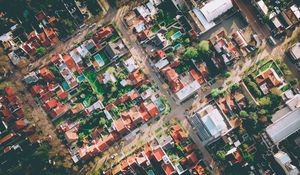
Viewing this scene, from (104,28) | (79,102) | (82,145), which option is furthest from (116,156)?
(104,28)

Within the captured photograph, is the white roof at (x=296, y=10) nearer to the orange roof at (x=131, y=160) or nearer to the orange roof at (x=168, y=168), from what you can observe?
the orange roof at (x=168, y=168)

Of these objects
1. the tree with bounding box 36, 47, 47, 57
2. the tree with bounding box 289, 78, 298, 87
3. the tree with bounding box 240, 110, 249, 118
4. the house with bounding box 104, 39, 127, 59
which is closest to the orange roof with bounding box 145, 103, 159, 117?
the house with bounding box 104, 39, 127, 59

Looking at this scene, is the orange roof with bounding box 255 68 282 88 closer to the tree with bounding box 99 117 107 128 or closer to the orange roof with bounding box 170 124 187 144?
the orange roof with bounding box 170 124 187 144

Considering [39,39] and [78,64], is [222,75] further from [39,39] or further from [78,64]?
[39,39]

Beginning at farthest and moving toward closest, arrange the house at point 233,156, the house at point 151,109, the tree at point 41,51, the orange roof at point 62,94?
the tree at point 41,51 → the orange roof at point 62,94 → the house at point 151,109 → the house at point 233,156

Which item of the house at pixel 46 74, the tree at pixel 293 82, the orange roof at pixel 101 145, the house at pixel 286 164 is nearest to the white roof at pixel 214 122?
the house at pixel 286 164


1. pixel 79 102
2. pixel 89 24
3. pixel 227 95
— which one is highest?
pixel 89 24
